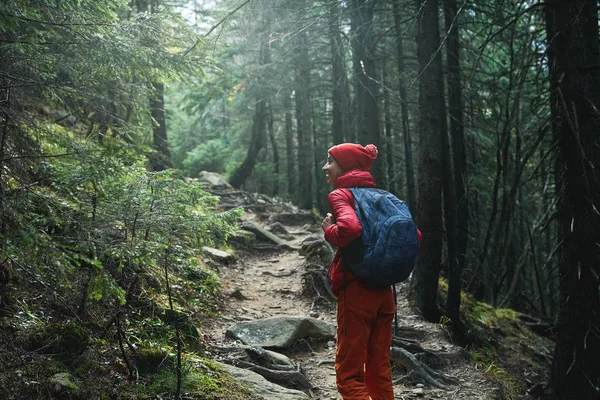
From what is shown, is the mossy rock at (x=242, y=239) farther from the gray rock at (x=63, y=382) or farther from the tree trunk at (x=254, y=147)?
the tree trunk at (x=254, y=147)

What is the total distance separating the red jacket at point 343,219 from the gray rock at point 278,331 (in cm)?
268

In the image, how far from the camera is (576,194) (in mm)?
5582

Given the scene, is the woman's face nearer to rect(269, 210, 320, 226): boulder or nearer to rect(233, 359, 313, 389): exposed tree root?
rect(233, 359, 313, 389): exposed tree root

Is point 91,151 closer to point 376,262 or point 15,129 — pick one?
point 15,129

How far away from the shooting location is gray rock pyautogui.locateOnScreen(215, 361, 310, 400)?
4.70m

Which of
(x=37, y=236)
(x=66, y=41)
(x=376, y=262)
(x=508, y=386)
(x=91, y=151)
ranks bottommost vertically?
(x=508, y=386)

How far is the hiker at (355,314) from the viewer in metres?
3.87

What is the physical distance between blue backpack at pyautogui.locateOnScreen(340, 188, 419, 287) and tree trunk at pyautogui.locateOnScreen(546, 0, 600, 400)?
274 centimetres

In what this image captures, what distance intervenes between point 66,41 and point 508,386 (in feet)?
23.7

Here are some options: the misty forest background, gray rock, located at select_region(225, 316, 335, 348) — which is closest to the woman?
the misty forest background

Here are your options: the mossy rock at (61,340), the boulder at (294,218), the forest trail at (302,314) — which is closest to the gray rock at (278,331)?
the forest trail at (302,314)

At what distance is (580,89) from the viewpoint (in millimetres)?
5574

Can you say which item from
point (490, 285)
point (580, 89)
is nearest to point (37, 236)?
point (580, 89)

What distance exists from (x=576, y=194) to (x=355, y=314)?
3.33 meters
